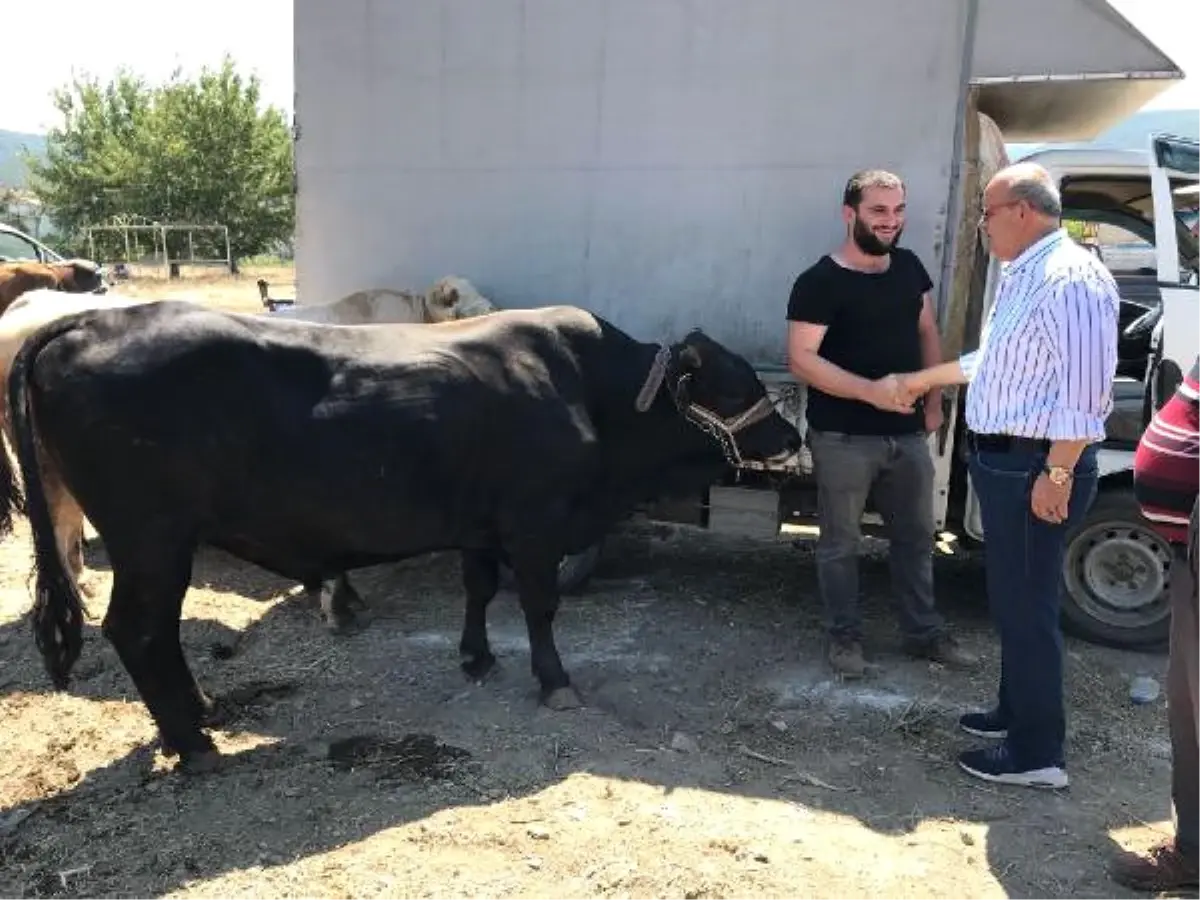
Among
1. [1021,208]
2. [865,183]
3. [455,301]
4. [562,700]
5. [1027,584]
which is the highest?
[865,183]

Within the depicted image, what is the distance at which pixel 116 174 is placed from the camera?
35719mm

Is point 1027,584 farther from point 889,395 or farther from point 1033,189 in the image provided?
point 1033,189

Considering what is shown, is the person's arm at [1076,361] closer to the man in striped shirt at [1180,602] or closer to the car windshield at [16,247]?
the man in striped shirt at [1180,602]

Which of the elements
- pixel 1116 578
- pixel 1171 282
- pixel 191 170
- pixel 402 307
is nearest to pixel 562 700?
pixel 402 307

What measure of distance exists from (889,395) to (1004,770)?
4.88ft

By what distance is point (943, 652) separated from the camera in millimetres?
4961

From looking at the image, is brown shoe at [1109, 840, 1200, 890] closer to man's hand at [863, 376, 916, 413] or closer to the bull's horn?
man's hand at [863, 376, 916, 413]

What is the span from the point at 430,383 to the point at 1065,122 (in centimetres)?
425

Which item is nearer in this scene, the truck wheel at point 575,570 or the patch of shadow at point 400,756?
the patch of shadow at point 400,756

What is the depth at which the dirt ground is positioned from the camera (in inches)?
131

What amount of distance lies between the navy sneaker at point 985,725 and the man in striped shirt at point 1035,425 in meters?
0.36

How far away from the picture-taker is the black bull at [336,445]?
12.5 feet

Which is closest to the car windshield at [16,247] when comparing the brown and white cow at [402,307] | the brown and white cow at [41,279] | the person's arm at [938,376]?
the brown and white cow at [41,279]

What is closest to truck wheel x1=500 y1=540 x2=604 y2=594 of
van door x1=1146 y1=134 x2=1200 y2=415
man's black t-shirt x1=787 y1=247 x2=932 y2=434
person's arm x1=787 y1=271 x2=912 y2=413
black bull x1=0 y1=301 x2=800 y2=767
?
black bull x1=0 y1=301 x2=800 y2=767
